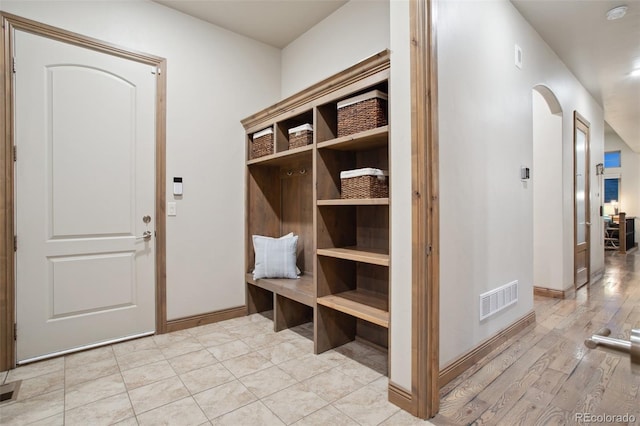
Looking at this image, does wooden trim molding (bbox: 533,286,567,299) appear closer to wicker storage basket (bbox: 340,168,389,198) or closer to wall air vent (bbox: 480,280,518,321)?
wall air vent (bbox: 480,280,518,321)

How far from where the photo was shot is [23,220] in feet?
7.48

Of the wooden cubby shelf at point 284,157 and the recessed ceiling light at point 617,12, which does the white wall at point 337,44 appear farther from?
the recessed ceiling light at point 617,12

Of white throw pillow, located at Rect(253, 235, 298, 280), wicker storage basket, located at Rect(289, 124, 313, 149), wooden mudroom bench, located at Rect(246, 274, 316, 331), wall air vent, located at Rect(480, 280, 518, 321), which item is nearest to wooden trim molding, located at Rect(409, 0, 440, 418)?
wall air vent, located at Rect(480, 280, 518, 321)

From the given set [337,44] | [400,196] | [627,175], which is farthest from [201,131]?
[627,175]

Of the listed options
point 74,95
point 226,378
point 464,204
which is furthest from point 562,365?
point 74,95

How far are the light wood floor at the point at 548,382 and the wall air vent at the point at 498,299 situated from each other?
292 mm

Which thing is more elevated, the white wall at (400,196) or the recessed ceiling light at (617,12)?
the recessed ceiling light at (617,12)

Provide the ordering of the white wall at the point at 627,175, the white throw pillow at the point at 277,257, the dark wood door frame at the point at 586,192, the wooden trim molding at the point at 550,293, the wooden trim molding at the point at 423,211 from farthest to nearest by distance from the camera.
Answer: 1. the white wall at the point at 627,175
2. the dark wood door frame at the point at 586,192
3. the wooden trim molding at the point at 550,293
4. the white throw pillow at the point at 277,257
5. the wooden trim molding at the point at 423,211

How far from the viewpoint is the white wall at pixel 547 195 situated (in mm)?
3746

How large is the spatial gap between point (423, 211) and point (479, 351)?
1256 millimetres

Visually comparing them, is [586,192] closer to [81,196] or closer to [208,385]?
[208,385]

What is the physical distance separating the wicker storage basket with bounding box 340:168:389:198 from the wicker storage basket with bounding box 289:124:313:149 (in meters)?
0.56

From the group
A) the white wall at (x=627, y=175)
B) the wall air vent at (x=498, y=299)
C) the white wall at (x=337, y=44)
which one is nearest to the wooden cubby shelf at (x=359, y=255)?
the wall air vent at (x=498, y=299)

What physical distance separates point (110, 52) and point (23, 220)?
1438 mm
